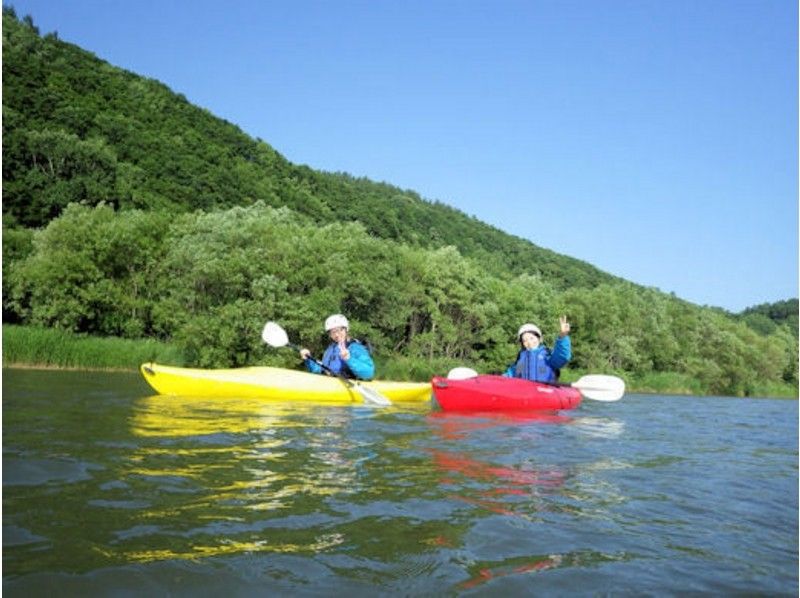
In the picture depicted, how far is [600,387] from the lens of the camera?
34.6 ft

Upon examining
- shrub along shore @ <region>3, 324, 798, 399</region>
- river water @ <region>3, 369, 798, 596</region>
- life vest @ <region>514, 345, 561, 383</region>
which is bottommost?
Answer: shrub along shore @ <region>3, 324, 798, 399</region>

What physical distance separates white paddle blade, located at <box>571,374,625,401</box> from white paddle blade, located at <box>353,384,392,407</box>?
10.3 ft

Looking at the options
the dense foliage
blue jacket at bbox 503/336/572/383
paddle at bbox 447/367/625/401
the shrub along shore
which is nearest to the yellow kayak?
blue jacket at bbox 503/336/572/383

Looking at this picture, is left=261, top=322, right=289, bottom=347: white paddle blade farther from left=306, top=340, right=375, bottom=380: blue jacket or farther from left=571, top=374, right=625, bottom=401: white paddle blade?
left=571, top=374, right=625, bottom=401: white paddle blade

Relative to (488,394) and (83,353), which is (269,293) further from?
(488,394)

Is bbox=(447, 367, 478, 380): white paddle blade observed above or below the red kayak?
above

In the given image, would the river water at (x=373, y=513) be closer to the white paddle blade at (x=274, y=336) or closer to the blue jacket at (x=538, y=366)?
the blue jacket at (x=538, y=366)

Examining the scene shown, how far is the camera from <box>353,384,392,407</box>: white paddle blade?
9.39 metres

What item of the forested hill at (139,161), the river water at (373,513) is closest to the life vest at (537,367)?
the river water at (373,513)

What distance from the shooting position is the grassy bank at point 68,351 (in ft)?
61.9

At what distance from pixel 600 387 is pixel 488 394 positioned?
2.70 meters

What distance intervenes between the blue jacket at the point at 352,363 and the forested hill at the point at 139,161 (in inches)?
1162

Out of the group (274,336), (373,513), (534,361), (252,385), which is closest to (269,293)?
(274,336)

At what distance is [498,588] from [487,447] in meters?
3.41
